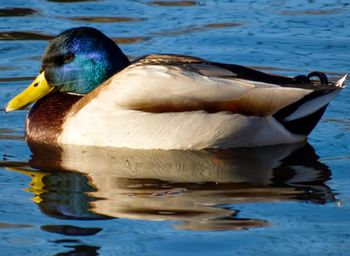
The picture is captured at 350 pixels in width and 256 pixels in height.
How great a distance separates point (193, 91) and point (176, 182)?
3.25ft

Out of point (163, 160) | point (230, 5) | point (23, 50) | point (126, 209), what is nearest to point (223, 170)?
point (163, 160)

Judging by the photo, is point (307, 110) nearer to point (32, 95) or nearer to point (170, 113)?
point (170, 113)

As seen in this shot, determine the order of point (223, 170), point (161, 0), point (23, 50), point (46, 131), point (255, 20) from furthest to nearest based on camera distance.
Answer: point (161, 0)
point (255, 20)
point (23, 50)
point (46, 131)
point (223, 170)

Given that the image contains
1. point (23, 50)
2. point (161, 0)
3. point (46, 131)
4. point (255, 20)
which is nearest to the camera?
point (46, 131)

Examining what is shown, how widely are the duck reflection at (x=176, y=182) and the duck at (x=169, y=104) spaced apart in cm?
12

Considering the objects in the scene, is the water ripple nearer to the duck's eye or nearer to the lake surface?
the lake surface

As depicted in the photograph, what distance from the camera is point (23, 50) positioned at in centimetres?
1330

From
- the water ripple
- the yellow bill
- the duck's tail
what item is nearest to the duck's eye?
the yellow bill

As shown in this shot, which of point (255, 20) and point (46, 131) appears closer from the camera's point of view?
point (46, 131)

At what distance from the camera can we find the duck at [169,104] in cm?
1012

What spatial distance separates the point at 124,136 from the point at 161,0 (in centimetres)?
511

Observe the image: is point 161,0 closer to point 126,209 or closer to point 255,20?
point 255,20

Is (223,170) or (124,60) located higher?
(124,60)

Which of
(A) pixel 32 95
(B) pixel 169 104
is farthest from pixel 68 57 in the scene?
(B) pixel 169 104
